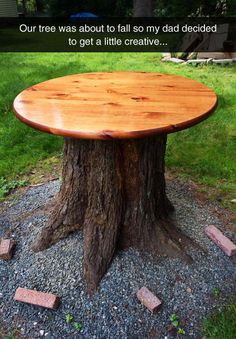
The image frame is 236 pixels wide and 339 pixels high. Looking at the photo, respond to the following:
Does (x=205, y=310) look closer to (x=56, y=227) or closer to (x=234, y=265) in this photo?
(x=234, y=265)

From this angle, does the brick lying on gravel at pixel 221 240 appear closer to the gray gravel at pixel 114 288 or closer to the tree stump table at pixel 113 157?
the gray gravel at pixel 114 288

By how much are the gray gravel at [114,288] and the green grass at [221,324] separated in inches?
A: 1.7

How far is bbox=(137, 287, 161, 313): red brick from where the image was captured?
6.13 feet

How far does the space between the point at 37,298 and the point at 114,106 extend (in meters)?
1.11

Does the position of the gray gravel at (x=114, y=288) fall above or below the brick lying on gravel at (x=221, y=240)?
below

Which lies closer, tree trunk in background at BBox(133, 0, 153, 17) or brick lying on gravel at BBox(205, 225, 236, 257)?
A: brick lying on gravel at BBox(205, 225, 236, 257)

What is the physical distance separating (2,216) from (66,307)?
1047mm

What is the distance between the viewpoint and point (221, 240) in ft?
7.48

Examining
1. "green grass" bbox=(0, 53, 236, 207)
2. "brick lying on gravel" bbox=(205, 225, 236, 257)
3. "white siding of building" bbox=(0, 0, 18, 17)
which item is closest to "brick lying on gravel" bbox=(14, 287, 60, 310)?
"brick lying on gravel" bbox=(205, 225, 236, 257)

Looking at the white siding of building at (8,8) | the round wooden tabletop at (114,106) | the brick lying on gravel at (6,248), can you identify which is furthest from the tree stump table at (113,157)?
the white siding of building at (8,8)

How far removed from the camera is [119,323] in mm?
1840

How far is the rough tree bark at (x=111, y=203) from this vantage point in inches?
77.5

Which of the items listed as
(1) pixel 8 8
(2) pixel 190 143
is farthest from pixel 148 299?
(1) pixel 8 8

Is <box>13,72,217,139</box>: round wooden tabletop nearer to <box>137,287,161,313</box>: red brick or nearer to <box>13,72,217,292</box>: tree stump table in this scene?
<box>13,72,217,292</box>: tree stump table
